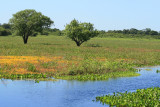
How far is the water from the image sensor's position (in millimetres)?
18625

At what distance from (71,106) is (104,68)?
12.3 m

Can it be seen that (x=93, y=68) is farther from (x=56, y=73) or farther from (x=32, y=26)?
(x=32, y=26)

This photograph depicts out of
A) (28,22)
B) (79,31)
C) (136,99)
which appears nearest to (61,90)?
(136,99)

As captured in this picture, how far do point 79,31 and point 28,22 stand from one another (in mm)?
14022

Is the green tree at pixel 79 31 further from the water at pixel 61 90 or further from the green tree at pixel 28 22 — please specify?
the water at pixel 61 90

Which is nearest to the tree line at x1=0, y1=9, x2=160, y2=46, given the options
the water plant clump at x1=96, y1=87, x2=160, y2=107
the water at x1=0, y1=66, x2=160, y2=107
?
the water at x1=0, y1=66, x2=160, y2=107

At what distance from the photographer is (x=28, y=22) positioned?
7319 centimetres

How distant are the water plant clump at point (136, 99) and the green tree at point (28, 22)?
56662mm

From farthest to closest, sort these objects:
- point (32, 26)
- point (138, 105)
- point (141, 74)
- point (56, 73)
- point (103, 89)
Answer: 1. point (32, 26)
2. point (141, 74)
3. point (56, 73)
4. point (103, 89)
5. point (138, 105)

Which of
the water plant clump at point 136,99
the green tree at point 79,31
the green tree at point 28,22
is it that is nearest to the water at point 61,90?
the water plant clump at point 136,99

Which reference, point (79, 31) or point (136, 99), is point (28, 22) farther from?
point (136, 99)

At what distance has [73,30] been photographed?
224ft

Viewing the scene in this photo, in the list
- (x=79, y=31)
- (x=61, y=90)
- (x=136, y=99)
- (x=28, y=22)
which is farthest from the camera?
(x=28, y=22)

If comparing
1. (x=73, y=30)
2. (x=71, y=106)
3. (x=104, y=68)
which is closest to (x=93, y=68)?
(x=104, y=68)
